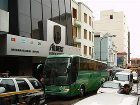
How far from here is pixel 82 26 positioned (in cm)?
5388

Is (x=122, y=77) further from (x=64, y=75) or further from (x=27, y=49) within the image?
(x=64, y=75)

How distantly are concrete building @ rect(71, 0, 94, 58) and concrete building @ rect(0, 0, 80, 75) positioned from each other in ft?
44.8

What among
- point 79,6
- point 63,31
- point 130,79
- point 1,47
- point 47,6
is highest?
point 79,6

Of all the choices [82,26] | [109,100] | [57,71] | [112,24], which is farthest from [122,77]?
[112,24]

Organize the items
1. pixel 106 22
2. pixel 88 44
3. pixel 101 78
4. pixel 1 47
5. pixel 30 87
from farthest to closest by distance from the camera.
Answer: pixel 106 22
pixel 88 44
pixel 101 78
pixel 1 47
pixel 30 87

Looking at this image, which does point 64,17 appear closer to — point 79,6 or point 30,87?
point 79,6

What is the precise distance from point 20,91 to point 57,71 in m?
9.42

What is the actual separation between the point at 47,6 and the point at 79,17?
808 inches

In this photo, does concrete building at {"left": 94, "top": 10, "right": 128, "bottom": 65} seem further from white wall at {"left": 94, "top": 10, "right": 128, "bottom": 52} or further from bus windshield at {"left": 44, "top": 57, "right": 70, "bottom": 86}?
bus windshield at {"left": 44, "top": 57, "right": 70, "bottom": 86}

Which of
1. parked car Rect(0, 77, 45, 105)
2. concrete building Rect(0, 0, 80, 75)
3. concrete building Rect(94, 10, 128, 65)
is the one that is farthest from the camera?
concrete building Rect(94, 10, 128, 65)

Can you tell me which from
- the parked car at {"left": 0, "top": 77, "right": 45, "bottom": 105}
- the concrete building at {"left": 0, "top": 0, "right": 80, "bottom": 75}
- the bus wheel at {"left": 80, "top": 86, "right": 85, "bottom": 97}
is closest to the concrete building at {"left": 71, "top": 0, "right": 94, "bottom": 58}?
the concrete building at {"left": 0, "top": 0, "right": 80, "bottom": 75}

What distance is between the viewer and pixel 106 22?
134250 millimetres

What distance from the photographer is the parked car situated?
12.8m

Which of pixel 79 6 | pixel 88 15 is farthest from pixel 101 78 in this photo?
pixel 88 15
